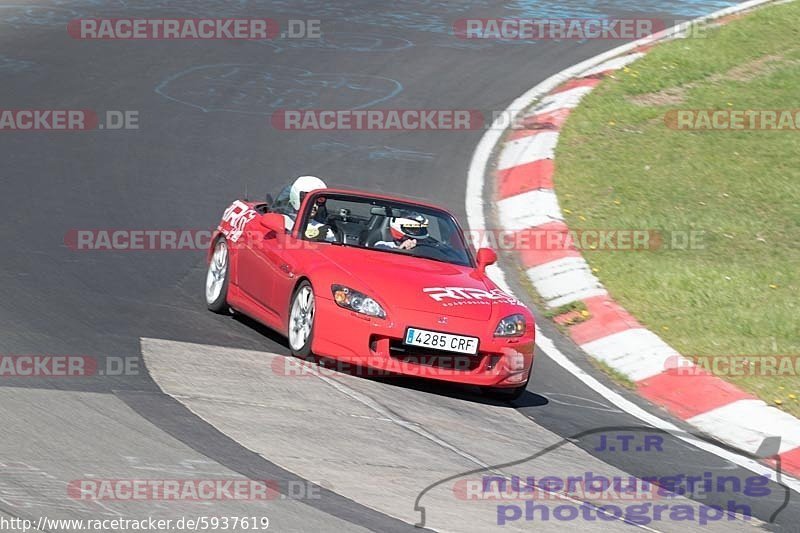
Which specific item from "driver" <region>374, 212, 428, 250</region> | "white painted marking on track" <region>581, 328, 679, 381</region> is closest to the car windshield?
"driver" <region>374, 212, 428, 250</region>

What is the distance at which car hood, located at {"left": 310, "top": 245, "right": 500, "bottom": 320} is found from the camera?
8758 millimetres

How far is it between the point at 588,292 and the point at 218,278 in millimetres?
3157

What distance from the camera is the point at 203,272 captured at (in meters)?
11.2

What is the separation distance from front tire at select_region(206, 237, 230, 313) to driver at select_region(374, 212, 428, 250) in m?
1.27

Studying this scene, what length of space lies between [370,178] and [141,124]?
2906mm

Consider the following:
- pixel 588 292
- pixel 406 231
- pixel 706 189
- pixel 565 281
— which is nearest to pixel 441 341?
pixel 406 231

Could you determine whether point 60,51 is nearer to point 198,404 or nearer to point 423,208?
point 423,208

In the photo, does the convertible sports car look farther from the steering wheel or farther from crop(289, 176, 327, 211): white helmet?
crop(289, 176, 327, 211): white helmet

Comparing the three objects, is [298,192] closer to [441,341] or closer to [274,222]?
[274,222]

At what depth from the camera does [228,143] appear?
14.7 meters

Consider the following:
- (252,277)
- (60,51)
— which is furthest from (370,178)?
(60,51)

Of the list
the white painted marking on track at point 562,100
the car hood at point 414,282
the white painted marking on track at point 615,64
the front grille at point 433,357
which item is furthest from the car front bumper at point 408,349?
the white painted marking on track at point 615,64

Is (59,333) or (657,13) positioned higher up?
(657,13)

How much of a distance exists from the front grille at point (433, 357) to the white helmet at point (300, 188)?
7.06 feet
